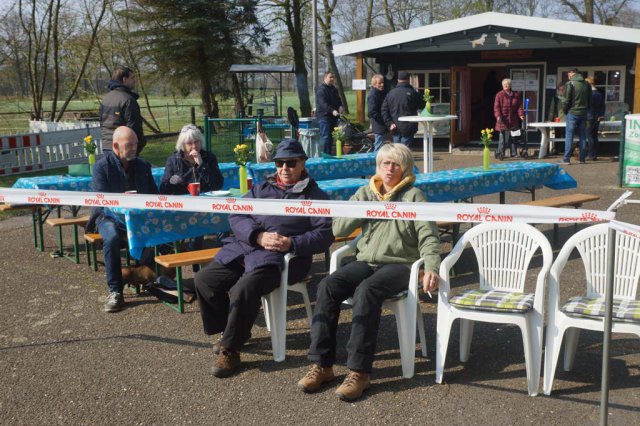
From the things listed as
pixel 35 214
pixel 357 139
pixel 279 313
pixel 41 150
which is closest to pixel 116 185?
pixel 279 313

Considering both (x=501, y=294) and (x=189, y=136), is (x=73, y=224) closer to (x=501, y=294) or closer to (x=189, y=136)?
(x=189, y=136)

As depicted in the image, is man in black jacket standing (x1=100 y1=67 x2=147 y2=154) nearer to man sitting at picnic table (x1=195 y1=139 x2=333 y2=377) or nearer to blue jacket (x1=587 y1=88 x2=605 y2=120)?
man sitting at picnic table (x1=195 y1=139 x2=333 y2=377)

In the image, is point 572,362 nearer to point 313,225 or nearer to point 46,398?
point 313,225

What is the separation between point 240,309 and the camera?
4.22 meters

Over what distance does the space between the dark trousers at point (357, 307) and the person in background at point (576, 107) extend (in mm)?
10717

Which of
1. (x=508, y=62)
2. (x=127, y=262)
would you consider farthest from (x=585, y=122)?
(x=127, y=262)

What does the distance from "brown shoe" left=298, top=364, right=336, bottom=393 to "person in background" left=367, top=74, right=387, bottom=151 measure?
876 centimetres

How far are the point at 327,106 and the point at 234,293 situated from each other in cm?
959

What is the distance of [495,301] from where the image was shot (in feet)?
12.8

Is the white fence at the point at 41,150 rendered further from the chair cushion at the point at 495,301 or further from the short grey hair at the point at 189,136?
the chair cushion at the point at 495,301

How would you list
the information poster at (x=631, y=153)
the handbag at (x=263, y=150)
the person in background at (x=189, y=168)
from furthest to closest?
1. the information poster at (x=631, y=153)
2. the handbag at (x=263, y=150)
3. the person in background at (x=189, y=168)

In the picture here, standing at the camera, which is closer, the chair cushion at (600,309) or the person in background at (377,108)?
the chair cushion at (600,309)

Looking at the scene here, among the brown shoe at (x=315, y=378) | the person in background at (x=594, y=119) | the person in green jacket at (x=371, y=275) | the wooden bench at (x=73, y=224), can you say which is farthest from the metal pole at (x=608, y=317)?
the person in background at (x=594, y=119)

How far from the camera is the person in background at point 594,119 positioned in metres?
14.3
